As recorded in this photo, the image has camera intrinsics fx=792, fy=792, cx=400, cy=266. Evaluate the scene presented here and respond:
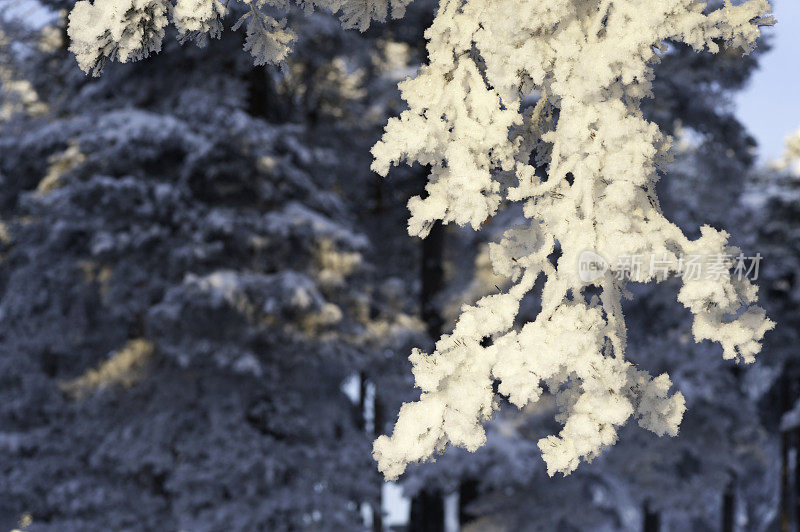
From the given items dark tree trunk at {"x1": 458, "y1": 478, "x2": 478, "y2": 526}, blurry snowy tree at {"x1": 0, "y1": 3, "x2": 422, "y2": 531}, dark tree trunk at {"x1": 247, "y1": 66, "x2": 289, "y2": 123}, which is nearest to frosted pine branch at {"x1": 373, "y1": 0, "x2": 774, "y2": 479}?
blurry snowy tree at {"x1": 0, "y1": 3, "x2": 422, "y2": 531}

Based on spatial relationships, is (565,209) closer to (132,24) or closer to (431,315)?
(132,24)

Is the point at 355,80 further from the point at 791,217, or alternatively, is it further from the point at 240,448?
the point at 791,217

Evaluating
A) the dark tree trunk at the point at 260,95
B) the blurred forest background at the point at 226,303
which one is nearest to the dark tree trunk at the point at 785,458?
the blurred forest background at the point at 226,303

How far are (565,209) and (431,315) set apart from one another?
992 cm

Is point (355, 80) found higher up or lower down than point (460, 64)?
higher up

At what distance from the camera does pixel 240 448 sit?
8852 millimetres

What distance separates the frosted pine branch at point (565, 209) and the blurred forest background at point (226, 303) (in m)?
5.00

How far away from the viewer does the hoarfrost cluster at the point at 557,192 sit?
2.49 metres

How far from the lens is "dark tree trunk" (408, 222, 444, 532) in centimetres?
1240

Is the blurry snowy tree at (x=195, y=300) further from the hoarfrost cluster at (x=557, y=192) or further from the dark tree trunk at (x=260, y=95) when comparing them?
the hoarfrost cluster at (x=557, y=192)

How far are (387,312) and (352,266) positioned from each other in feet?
4.73

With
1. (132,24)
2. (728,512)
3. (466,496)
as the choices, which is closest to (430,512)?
(466,496)

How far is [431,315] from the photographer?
1245 centimetres

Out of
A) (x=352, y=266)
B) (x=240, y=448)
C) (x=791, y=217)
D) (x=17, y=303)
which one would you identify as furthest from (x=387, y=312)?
(x=791, y=217)
